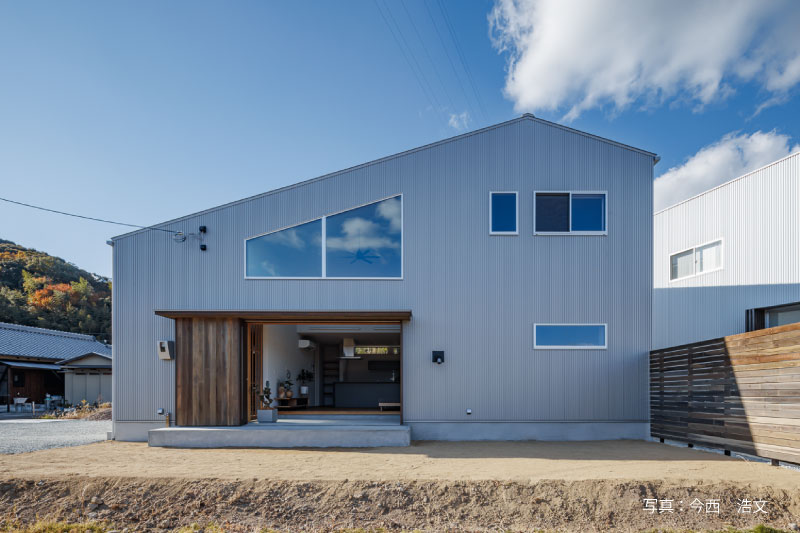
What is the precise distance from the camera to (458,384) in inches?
376

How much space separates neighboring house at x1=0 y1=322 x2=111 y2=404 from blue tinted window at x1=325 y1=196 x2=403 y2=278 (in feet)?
43.6

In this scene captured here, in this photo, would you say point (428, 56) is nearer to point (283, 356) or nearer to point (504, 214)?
point (504, 214)

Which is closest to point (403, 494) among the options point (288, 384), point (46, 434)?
point (288, 384)

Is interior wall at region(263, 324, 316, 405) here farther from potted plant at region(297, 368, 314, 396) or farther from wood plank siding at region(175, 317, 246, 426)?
wood plank siding at region(175, 317, 246, 426)

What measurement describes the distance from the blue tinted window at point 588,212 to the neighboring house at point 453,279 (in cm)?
4

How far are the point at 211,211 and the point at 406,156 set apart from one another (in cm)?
387

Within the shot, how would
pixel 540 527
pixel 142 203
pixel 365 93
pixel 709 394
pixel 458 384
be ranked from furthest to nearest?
pixel 142 203 → pixel 365 93 → pixel 458 384 → pixel 709 394 → pixel 540 527

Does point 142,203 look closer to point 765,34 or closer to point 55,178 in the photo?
point 55,178

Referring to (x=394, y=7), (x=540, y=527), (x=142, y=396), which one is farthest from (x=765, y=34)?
(x=142, y=396)

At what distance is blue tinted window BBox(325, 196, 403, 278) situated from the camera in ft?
32.1

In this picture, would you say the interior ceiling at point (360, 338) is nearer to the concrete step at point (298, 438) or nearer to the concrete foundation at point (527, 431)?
the concrete foundation at point (527, 431)

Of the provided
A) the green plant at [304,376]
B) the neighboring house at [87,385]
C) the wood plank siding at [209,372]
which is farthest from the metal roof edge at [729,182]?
Result: the neighboring house at [87,385]

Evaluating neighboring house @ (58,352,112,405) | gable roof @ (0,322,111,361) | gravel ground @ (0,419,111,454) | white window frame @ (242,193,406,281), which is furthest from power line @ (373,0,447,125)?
gable roof @ (0,322,111,361)

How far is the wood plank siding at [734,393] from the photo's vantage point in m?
6.66
